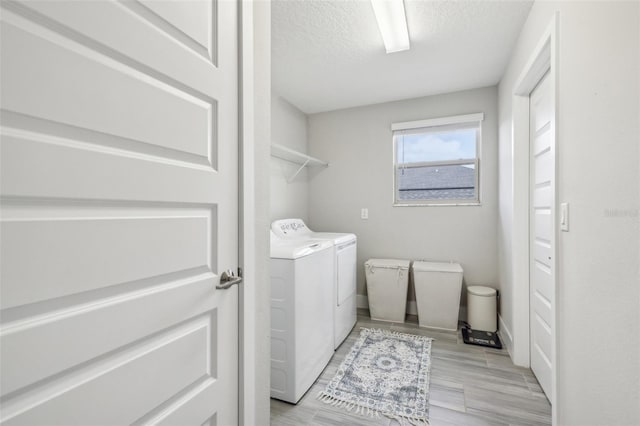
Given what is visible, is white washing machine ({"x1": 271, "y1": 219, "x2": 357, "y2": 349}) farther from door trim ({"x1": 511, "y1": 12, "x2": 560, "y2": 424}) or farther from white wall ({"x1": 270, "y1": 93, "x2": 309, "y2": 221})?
door trim ({"x1": 511, "y1": 12, "x2": 560, "y2": 424})

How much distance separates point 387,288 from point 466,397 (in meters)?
1.27

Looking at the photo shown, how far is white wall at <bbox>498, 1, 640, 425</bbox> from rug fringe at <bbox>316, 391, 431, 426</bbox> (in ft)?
2.20

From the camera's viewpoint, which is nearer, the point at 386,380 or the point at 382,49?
the point at 386,380

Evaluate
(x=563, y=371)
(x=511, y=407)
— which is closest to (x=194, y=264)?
(x=563, y=371)

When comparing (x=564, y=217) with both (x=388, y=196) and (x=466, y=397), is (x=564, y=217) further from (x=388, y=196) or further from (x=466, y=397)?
(x=388, y=196)

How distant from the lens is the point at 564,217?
4.06 feet

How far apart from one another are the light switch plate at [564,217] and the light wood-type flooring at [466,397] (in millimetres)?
1160

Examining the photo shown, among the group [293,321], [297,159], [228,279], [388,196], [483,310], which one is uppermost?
[297,159]

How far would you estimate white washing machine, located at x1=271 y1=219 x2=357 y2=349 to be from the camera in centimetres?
243

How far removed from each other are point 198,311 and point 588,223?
143cm

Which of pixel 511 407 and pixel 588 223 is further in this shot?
pixel 511 407

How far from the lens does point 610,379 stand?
0.94 meters

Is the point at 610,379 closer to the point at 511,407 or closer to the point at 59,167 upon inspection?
the point at 511,407

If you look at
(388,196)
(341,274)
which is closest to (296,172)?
(388,196)
